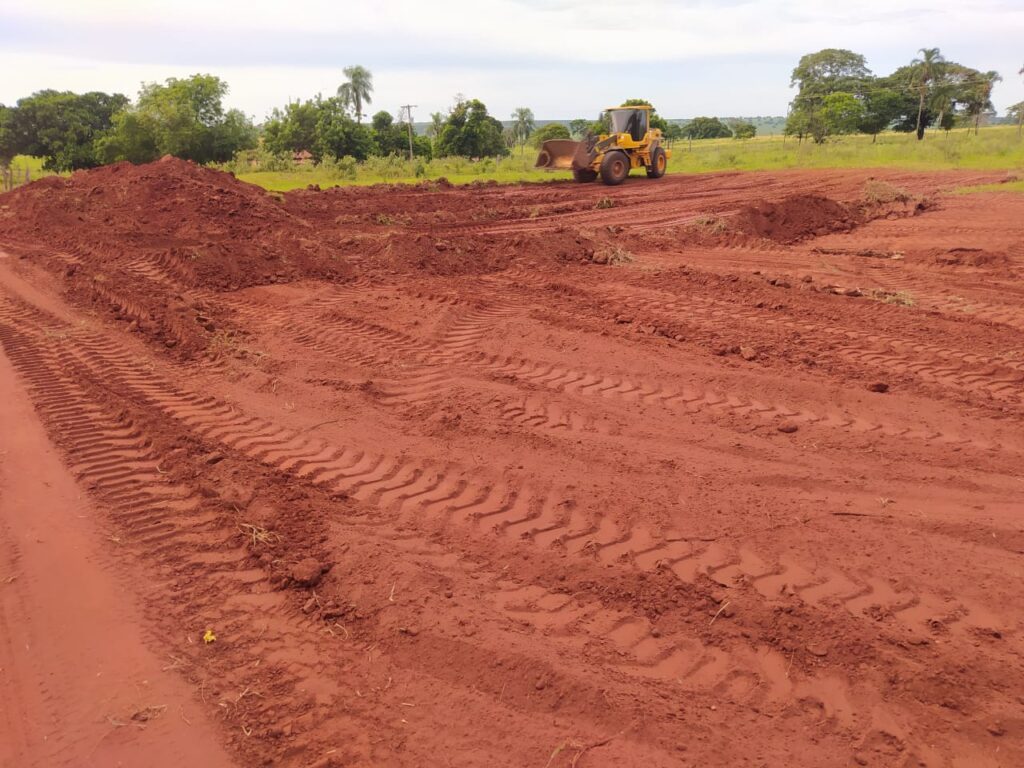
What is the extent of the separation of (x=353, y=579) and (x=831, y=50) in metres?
70.0

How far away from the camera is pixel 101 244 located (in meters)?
13.2

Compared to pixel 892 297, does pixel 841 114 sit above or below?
above

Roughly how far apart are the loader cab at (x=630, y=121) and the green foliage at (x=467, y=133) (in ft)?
57.0

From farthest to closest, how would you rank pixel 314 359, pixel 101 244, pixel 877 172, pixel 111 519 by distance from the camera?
pixel 877 172
pixel 101 244
pixel 314 359
pixel 111 519

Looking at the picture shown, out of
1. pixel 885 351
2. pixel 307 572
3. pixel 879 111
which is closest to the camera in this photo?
pixel 307 572

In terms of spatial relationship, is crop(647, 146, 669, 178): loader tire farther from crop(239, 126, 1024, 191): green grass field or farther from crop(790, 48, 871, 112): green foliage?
crop(790, 48, 871, 112): green foliage

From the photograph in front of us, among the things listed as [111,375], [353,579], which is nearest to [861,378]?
[353,579]

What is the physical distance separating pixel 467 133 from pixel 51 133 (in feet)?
69.7

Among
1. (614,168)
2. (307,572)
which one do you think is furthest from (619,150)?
(307,572)

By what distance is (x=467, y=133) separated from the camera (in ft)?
134

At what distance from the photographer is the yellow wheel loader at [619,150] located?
24500 millimetres

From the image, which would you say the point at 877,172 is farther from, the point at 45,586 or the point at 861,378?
the point at 45,586

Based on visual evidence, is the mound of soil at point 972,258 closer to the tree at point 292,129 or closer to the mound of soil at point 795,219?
the mound of soil at point 795,219

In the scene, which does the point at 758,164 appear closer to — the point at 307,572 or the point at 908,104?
the point at 908,104
